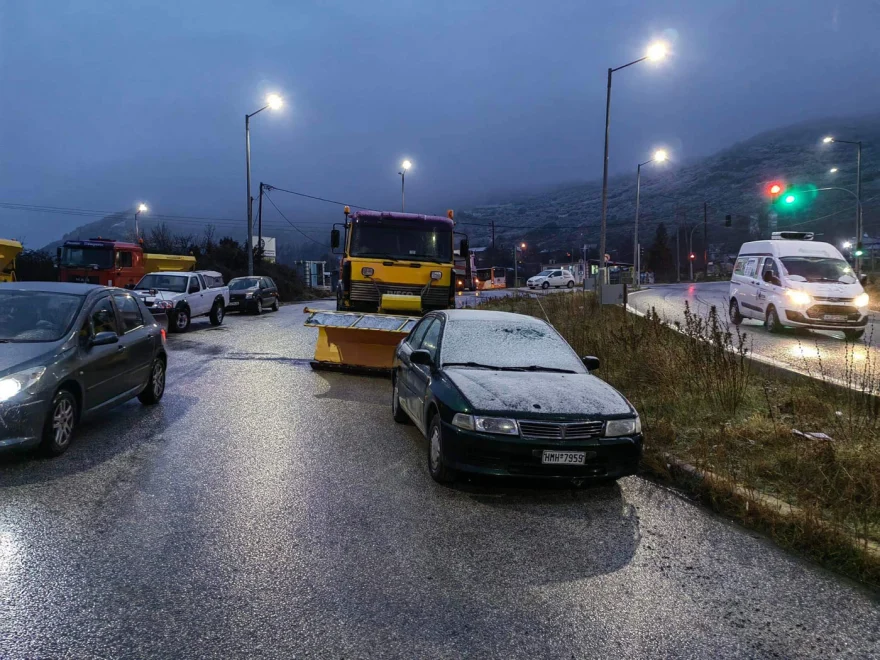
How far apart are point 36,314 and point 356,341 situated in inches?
232

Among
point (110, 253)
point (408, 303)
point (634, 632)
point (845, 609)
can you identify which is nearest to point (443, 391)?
point (634, 632)

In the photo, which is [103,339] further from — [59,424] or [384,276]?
[384,276]

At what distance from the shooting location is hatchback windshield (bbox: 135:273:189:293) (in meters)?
20.0

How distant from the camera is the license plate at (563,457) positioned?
529 cm

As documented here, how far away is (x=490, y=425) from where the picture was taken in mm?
5371

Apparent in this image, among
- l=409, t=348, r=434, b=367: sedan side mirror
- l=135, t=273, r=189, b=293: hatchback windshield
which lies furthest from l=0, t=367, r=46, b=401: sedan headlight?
l=135, t=273, r=189, b=293: hatchback windshield

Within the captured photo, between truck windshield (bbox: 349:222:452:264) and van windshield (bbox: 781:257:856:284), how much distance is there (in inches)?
334

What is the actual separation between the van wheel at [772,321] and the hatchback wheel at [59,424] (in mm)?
14937

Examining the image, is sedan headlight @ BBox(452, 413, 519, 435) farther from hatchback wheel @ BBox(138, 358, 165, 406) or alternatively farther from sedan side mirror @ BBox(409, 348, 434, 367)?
hatchback wheel @ BBox(138, 358, 165, 406)

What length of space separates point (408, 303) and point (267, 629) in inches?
404

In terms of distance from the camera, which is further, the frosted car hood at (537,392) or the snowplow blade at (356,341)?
the snowplow blade at (356,341)

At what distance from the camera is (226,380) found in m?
11.0

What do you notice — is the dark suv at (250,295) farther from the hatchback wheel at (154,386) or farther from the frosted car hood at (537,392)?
the frosted car hood at (537,392)

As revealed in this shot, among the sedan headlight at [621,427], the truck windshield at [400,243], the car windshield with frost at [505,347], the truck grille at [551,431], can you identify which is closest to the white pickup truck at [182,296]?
the truck windshield at [400,243]
